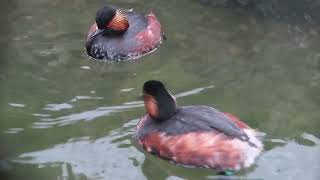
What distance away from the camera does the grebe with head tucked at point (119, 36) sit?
9.70 metres

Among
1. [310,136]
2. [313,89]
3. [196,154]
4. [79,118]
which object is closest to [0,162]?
[79,118]

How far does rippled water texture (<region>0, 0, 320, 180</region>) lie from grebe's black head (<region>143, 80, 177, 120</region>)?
491 mm

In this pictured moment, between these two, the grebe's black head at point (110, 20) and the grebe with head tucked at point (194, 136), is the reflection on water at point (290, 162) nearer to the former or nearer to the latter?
the grebe with head tucked at point (194, 136)

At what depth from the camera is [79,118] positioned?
26.3 feet

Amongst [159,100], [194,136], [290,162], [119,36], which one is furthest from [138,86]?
[290,162]

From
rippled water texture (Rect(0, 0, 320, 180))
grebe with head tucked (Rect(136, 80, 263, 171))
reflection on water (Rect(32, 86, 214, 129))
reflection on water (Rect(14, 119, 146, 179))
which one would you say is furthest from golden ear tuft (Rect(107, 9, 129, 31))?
grebe with head tucked (Rect(136, 80, 263, 171))

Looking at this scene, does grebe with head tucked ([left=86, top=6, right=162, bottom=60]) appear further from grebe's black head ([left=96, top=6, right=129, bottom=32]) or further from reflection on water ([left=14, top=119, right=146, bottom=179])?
reflection on water ([left=14, top=119, right=146, bottom=179])

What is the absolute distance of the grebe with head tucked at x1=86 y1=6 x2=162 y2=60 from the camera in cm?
970

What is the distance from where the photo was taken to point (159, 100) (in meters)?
7.17

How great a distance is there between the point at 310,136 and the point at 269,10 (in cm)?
342

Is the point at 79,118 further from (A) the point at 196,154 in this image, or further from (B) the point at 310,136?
(B) the point at 310,136

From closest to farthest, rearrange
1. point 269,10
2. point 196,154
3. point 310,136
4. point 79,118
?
point 196,154 < point 310,136 < point 79,118 < point 269,10

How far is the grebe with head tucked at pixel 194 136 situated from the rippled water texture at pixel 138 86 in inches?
5.4

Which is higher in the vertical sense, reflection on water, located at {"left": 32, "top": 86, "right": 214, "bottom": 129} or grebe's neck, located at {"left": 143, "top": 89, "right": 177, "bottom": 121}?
Answer: grebe's neck, located at {"left": 143, "top": 89, "right": 177, "bottom": 121}
